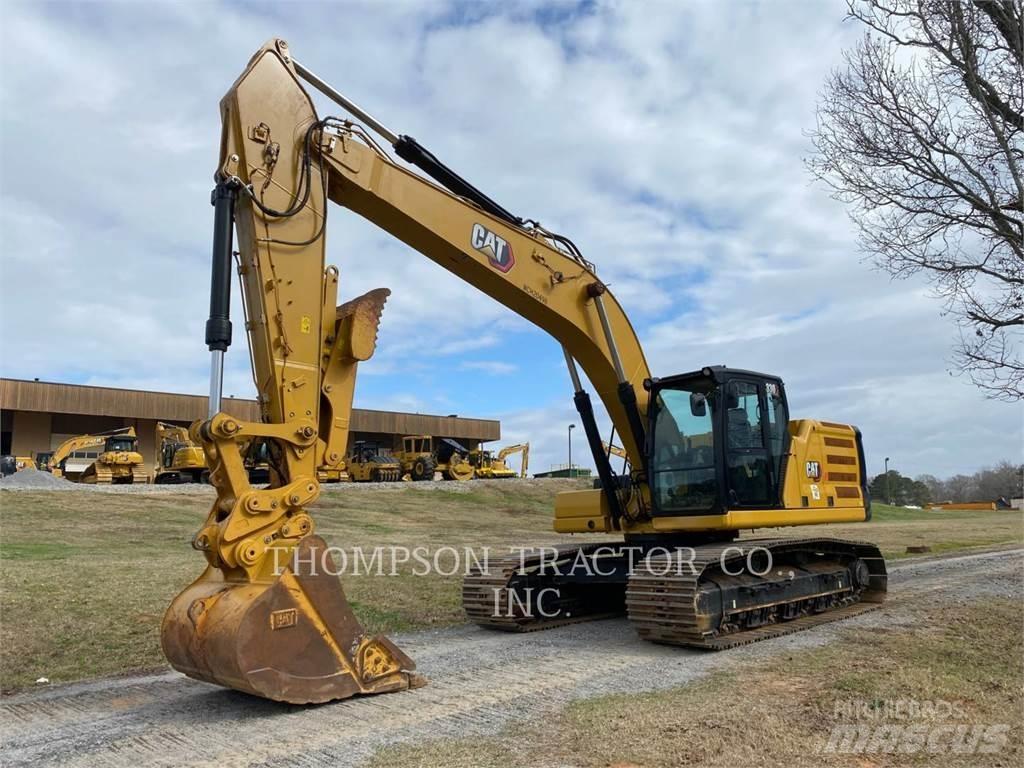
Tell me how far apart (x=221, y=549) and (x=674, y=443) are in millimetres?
4995

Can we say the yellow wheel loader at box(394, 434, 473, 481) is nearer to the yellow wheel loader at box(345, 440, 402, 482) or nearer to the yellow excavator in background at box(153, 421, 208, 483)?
the yellow wheel loader at box(345, 440, 402, 482)

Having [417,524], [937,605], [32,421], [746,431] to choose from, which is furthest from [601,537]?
[32,421]

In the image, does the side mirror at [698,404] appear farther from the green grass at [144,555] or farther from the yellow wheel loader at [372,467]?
the yellow wheel loader at [372,467]

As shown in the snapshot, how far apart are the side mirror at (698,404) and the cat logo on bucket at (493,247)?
2433 millimetres

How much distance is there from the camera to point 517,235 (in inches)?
311

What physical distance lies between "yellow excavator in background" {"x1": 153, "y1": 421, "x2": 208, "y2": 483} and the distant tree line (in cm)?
4902

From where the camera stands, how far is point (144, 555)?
14727 millimetres

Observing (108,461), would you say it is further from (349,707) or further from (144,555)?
(349,707)

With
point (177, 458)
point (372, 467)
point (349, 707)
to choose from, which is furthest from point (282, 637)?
point (372, 467)

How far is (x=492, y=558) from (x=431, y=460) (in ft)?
107

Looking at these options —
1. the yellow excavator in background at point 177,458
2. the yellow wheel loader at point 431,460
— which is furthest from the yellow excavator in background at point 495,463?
the yellow excavator in background at point 177,458

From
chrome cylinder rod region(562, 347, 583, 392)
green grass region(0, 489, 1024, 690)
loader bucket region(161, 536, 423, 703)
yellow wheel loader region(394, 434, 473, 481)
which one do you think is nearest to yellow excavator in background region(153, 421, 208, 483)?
green grass region(0, 489, 1024, 690)

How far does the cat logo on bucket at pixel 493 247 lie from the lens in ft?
24.4

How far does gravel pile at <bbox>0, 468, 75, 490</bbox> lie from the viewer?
87.7ft
